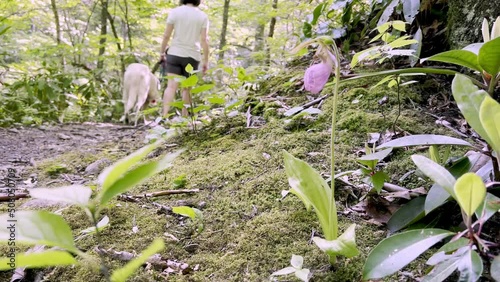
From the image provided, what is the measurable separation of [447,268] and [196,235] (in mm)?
609

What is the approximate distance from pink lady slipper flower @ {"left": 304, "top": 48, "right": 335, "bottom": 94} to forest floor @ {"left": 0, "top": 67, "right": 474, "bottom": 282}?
0.36 m

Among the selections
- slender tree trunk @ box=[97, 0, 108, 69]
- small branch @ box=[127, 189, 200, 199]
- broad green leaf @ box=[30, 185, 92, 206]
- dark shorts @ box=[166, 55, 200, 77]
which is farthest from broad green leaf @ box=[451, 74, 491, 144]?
slender tree trunk @ box=[97, 0, 108, 69]

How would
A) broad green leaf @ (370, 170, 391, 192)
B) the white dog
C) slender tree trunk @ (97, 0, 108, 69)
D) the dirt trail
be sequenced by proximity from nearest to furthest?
broad green leaf @ (370, 170, 391, 192) < the dirt trail < the white dog < slender tree trunk @ (97, 0, 108, 69)

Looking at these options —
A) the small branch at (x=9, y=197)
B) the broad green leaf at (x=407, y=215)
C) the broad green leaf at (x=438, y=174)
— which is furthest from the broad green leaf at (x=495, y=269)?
the small branch at (x=9, y=197)

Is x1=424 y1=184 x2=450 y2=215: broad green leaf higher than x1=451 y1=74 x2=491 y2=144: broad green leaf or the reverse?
the reverse

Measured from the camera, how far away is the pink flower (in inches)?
29.0

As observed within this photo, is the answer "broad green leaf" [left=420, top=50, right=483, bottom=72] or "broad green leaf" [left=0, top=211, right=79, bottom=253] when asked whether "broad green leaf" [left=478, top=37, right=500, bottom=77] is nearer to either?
"broad green leaf" [left=420, top=50, right=483, bottom=72]

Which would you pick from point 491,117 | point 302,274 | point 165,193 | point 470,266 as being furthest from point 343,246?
point 165,193

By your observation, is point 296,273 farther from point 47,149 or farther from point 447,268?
point 47,149

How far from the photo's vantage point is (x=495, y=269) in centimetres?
53

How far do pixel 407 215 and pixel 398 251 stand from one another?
234 mm

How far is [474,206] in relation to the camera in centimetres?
52

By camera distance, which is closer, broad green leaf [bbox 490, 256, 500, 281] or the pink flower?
broad green leaf [bbox 490, 256, 500, 281]

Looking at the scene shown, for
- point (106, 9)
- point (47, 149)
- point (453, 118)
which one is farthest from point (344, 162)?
point (106, 9)
